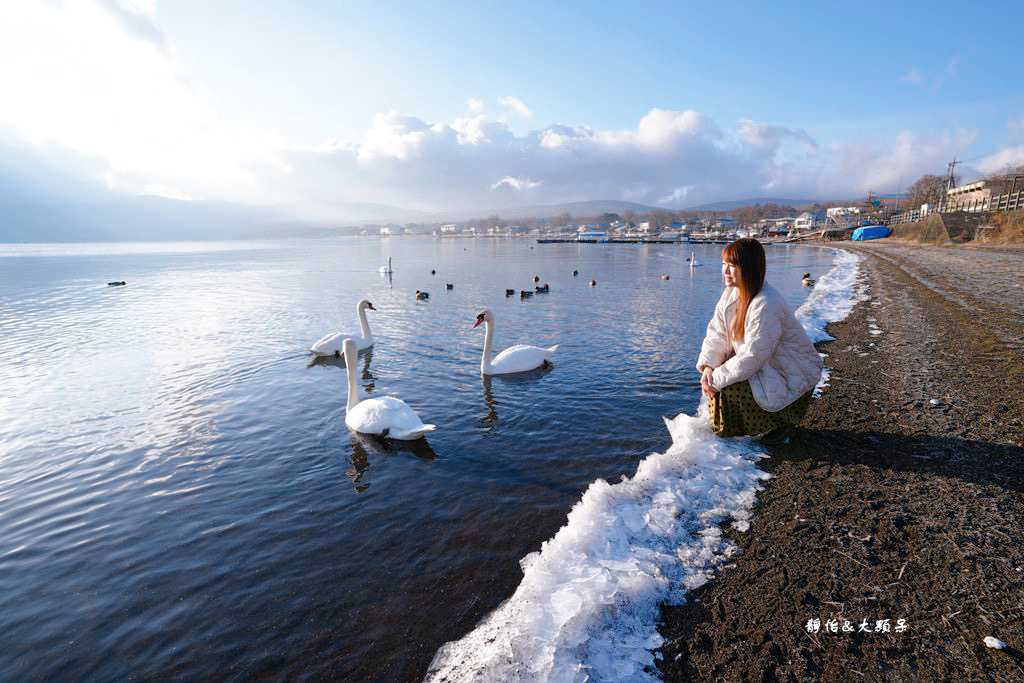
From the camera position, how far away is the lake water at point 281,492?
13.5 ft

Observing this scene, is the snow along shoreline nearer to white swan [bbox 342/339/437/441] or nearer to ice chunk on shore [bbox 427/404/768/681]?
ice chunk on shore [bbox 427/404/768/681]

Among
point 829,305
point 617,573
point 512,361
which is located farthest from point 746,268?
point 829,305

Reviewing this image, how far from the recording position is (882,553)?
376cm

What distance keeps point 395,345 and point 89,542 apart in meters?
10.3

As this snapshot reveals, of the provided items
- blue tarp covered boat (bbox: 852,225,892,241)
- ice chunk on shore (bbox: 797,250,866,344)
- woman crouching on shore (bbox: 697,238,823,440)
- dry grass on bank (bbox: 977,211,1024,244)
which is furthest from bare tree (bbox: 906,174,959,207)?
woman crouching on shore (bbox: 697,238,823,440)

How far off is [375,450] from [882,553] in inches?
255

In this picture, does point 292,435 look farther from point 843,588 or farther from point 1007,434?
point 1007,434

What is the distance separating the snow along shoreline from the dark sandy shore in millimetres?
214

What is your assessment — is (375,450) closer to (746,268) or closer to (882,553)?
(746,268)

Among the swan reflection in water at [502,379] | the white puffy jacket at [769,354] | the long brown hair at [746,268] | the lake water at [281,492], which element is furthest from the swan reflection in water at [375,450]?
the long brown hair at [746,268]

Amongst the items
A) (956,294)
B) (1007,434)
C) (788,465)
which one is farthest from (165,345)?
(956,294)

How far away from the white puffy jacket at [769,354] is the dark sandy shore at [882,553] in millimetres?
901

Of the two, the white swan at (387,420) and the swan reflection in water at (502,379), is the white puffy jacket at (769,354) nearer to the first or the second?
the white swan at (387,420)

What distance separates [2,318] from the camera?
21.5 meters
